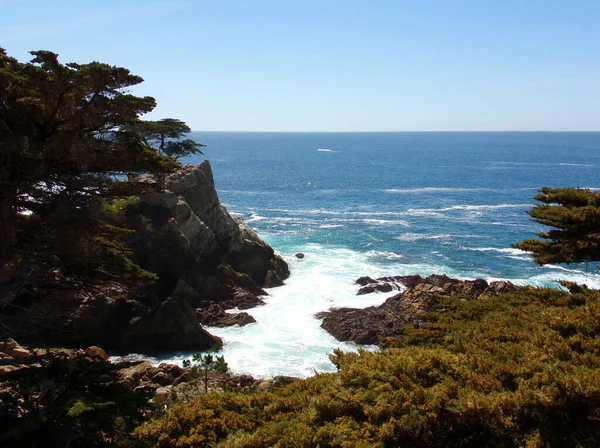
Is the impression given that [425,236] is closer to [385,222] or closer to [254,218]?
[385,222]

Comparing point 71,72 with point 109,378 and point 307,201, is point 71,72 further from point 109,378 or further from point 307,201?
point 307,201

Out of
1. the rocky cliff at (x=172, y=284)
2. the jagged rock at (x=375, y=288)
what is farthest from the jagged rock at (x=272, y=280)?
the jagged rock at (x=375, y=288)

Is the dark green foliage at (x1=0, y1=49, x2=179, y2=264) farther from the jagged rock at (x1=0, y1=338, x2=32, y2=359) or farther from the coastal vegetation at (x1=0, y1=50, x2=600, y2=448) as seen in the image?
the jagged rock at (x1=0, y1=338, x2=32, y2=359)

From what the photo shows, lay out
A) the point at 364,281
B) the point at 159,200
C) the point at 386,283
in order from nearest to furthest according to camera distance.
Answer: the point at 159,200 → the point at 386,283 → the point at 364,281

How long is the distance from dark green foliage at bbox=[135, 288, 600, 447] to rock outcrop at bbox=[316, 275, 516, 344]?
16375mm

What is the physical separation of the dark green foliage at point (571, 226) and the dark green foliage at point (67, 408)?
13012 mm

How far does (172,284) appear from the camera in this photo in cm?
3416

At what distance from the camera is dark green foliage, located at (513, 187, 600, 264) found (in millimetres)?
15328

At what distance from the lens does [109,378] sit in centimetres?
1233

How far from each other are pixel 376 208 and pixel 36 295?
62.1 meters

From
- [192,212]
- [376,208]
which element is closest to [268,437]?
[192,212]

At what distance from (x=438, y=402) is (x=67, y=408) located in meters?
7.57

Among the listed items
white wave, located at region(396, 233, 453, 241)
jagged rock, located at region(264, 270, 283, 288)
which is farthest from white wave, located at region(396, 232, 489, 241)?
jagged rock, located at region(264, 270, 283, 288)

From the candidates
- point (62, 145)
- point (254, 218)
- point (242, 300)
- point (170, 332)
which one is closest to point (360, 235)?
point (254, 218)
